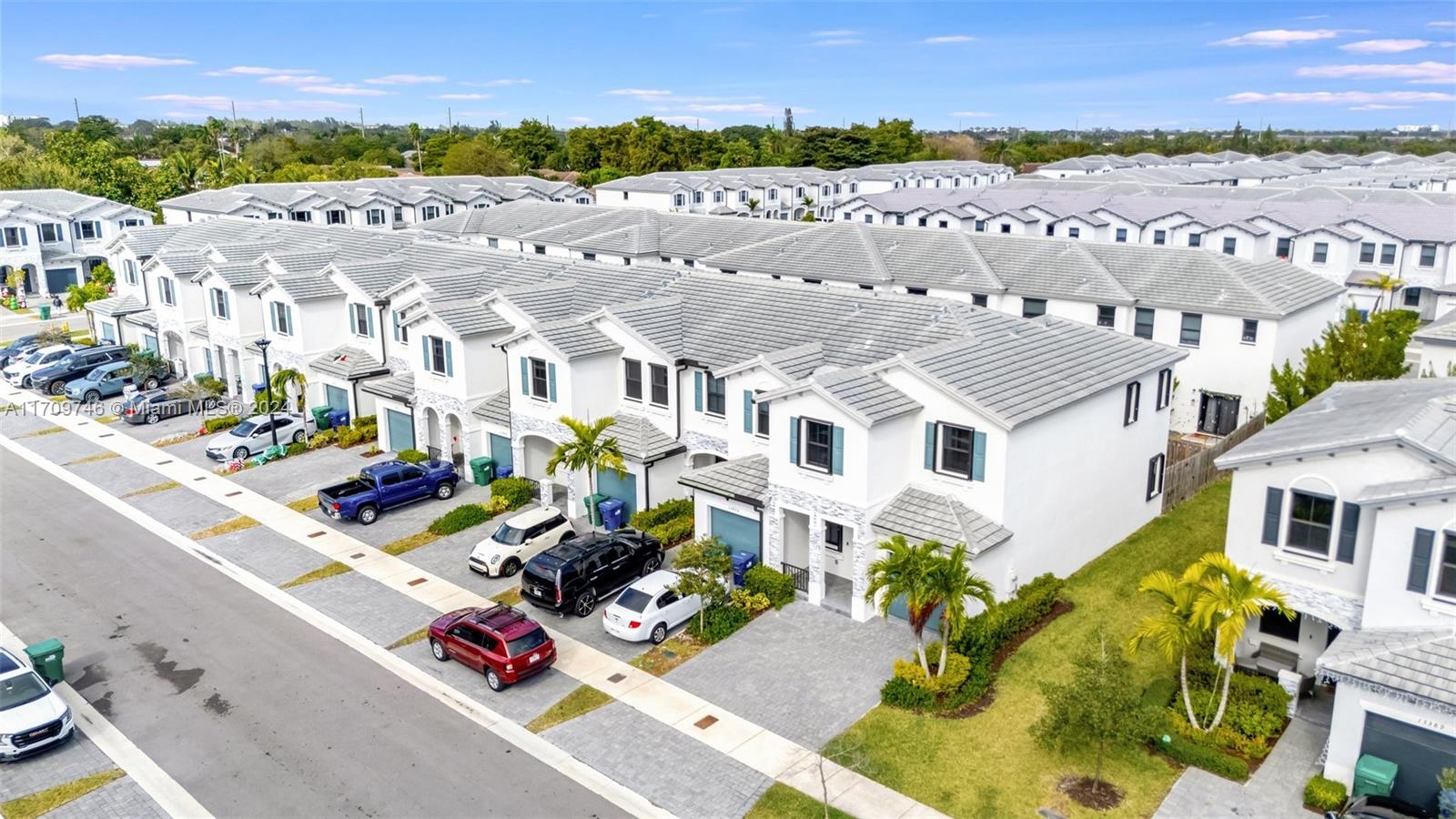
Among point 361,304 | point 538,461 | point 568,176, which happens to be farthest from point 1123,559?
point 568,176

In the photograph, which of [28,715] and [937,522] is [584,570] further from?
[28,715]

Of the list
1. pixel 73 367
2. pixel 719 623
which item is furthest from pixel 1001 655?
pixel 73 367

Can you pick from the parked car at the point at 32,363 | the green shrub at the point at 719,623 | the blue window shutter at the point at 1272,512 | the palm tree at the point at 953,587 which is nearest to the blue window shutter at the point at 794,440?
the green shrub at the point at 719,623

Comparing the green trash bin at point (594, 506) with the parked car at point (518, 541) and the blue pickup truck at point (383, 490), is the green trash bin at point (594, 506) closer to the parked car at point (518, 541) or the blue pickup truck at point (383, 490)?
the parked car at point (518, 541)

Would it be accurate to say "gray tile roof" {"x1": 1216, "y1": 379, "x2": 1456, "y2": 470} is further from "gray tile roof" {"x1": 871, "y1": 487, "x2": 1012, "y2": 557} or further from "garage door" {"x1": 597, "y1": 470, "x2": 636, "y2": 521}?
"garage door" {"x1": 597, "y1": 470, "x2": 636, "y2": 521}

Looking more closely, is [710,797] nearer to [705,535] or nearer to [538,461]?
[705,535]
